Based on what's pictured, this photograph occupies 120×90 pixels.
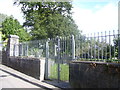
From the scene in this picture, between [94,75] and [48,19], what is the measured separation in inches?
1055

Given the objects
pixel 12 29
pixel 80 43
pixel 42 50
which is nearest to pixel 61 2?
pixel 12 29

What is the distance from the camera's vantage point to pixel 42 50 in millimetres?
10281

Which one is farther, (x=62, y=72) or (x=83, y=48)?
(x=62, y=72)

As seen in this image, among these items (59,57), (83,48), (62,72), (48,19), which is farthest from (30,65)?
(48,19)

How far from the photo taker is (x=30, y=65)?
11.2m

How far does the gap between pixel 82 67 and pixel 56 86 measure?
6.64 ft

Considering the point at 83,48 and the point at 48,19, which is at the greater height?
the point at 48,19

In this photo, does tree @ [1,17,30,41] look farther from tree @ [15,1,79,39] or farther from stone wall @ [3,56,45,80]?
stone wall @ [3,56,45,80]

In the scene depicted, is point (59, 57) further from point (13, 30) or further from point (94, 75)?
point (13, 30)

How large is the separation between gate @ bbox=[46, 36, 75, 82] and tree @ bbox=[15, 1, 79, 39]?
21.0 m

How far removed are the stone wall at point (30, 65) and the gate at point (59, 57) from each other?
374mm

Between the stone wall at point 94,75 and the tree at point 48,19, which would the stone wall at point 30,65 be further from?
the tree at point 48,19

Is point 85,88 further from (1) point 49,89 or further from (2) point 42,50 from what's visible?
(2) point 42,50

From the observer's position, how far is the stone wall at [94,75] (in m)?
5.23
